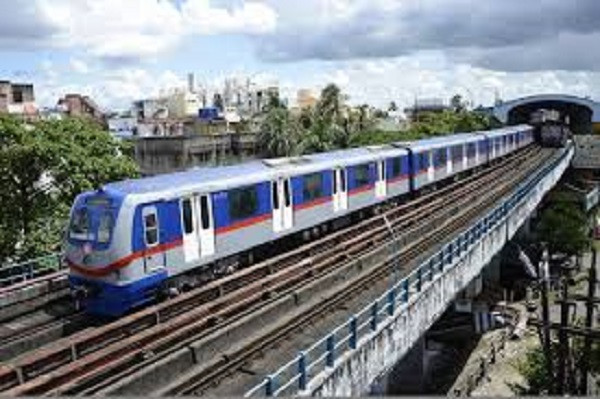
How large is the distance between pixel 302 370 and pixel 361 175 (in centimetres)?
1648

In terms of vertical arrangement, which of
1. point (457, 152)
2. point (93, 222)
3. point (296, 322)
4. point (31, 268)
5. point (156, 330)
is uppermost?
point (93, 222)

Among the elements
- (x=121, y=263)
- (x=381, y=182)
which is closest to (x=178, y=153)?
(x=381, y=182)

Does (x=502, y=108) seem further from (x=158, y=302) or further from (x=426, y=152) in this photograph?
(x=158, y=302)

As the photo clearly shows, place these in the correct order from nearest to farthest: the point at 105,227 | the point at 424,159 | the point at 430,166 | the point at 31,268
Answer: the point at 105,227 → the point at 31,268 → the point at 424,159 → the point at 430,166

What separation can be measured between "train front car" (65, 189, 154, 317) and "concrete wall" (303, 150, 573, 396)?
17.5ft

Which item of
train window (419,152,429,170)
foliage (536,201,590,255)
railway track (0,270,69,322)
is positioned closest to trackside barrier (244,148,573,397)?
railway track (0,270,69,322)

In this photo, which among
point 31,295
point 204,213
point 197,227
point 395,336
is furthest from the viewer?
point 31,295

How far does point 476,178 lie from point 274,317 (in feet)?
109

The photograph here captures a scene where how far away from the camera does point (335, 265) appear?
71.4 ft

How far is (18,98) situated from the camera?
212 feet

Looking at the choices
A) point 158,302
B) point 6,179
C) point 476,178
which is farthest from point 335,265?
point 476,178

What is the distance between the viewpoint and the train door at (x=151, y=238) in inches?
640

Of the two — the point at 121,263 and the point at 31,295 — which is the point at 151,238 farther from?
the point at 31,295

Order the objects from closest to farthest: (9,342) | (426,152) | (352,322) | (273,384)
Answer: (273,384) < (352,322) < (9,342) < (426,152)
